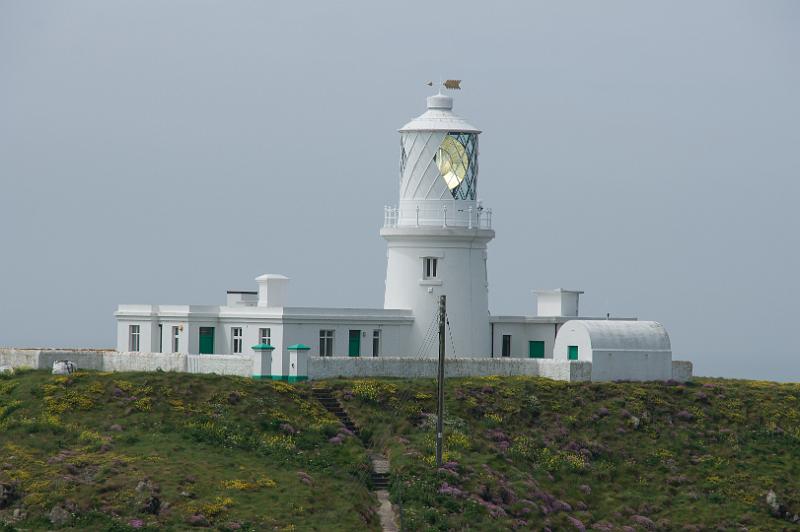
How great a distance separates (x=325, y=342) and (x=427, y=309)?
4.85 m

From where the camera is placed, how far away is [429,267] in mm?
69500

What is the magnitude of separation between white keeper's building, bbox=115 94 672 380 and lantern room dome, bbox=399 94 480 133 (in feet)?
0.14

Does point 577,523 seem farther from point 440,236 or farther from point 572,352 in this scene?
point 440,236

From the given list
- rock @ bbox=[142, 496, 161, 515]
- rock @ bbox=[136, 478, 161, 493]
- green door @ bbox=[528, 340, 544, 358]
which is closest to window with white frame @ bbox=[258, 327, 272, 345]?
green door @ bbox=[528, 340, 544, 358]

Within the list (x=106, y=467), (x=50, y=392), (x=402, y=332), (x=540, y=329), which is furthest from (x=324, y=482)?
(x=540, y=329)

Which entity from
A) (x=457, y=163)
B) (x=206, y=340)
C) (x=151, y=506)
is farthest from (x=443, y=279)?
(x=151, y=506)

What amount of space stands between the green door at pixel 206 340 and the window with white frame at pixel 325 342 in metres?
5.03

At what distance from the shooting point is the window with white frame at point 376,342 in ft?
225

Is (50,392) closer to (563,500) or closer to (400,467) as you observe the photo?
(400,467)

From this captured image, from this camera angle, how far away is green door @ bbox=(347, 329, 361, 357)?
68000mm

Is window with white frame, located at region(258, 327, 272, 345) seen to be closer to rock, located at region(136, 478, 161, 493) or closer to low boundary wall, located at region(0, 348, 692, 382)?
low boundary wall, located at region(0, 348, 692, 382)

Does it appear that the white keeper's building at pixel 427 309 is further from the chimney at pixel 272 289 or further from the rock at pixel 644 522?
the rock at pixel 644 522

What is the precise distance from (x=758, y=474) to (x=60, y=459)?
83.9 ft

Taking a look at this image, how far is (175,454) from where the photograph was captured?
53.4m
